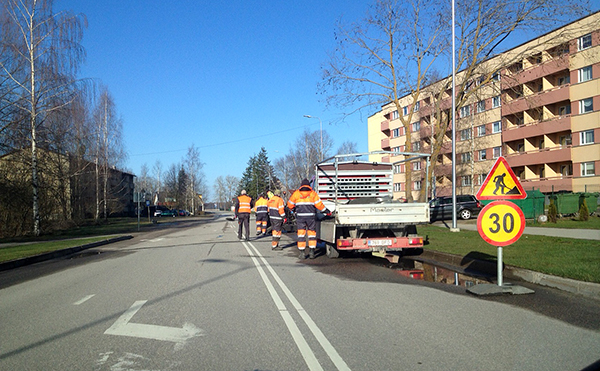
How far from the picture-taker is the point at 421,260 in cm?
1169

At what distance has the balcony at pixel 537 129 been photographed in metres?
37.7

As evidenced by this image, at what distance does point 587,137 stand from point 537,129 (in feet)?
15.2

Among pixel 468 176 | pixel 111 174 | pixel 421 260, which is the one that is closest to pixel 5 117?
pixel 421 260

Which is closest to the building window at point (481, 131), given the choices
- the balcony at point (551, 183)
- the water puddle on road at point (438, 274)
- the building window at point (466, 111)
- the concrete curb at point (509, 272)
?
the building window at point (466, 111)

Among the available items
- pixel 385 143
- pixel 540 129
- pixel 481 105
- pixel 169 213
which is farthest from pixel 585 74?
pixel 169 213

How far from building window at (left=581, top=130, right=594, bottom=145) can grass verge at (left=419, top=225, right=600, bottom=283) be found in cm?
2666

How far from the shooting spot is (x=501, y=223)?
23.8ft

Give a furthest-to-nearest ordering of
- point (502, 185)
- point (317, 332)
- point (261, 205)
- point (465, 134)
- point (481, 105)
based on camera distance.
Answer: point (465, 134) → point (481, 105) → point (261, 205) → point (502, 185) → point (317, 332)

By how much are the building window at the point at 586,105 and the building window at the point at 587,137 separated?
1648 millimetres

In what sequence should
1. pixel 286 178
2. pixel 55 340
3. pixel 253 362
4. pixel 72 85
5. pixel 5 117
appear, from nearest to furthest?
1. pixel 253 362
2. pixel 55 340
3. pixel 5 117
4. pixel 72 85
5. pixel 286 178

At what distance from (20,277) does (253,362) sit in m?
8.61

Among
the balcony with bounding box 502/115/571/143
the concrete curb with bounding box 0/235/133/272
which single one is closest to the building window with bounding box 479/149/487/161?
the balcony with bounding box 502/115/571/143

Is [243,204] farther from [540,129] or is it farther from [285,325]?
[540,129]

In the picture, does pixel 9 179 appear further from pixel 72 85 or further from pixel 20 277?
pixel 20 277
